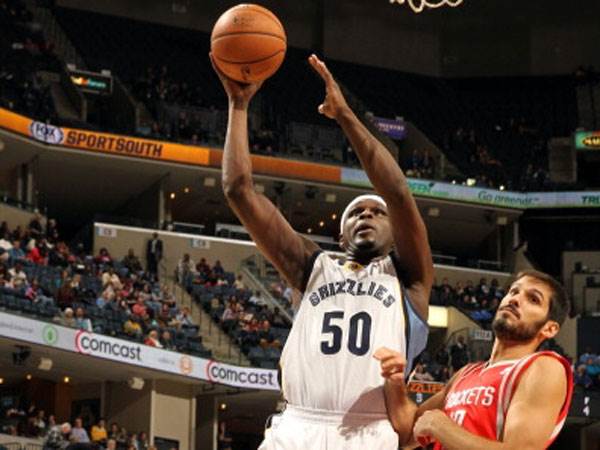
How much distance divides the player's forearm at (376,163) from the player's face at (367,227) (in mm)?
202

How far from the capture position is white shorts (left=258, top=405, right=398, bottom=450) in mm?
5664

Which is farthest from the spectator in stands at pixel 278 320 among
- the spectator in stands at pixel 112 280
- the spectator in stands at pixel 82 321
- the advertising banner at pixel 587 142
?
the advertising banner at pixel 587 142

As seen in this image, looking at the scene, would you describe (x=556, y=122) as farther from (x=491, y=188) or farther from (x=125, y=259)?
(x=125, y=259)

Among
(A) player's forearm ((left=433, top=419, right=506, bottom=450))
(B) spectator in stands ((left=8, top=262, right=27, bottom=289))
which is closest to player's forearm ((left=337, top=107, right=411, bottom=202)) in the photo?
(A) player's forearm ((left=433, top=419, right=506, bottom=450))

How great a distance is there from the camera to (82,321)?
24.5 meters

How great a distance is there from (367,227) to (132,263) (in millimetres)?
24467

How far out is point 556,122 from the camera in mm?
Answer: 41781

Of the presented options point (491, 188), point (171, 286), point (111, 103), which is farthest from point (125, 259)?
point (491, 188)

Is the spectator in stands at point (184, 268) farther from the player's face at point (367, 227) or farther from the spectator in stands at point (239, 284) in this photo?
the player's face at point (367, 227)

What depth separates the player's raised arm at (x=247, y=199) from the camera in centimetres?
587

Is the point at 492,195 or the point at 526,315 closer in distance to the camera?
the point at 526,315

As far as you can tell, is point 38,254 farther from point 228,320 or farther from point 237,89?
point 237,89

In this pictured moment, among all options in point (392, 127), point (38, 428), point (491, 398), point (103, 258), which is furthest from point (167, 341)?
point (491, 398)

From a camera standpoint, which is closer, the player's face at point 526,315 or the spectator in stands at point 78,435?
the player's face at point 526,315
